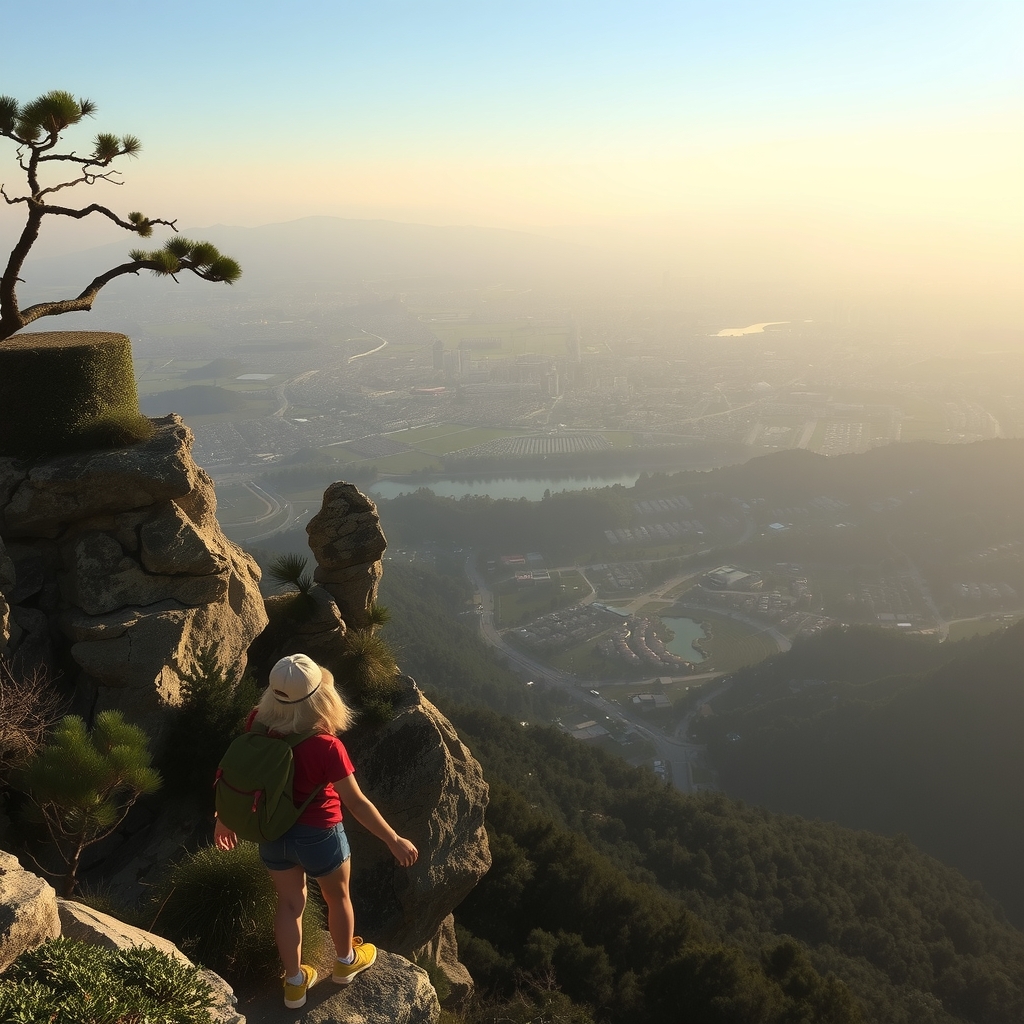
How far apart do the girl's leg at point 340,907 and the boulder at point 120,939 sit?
2.27ft

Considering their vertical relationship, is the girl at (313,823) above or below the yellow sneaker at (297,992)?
above

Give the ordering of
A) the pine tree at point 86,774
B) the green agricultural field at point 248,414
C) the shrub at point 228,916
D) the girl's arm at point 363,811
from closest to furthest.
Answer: the girl's arm at point 363,811 < the shrub at point 228,916 < the pine tree at point 86,774 < the green agricultural field at point 248,414

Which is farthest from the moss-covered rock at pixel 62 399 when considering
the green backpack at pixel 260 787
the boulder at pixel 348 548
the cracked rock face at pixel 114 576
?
the green backpack at pixel 260 787

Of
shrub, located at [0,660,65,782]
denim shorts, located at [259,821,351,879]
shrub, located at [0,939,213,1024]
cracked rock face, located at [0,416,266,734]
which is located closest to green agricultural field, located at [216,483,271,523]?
cracked rock face, located at [0,416,266,734]

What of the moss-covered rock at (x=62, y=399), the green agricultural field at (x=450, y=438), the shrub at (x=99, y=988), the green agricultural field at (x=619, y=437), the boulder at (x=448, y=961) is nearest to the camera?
the shrub at (x=99, y=988)

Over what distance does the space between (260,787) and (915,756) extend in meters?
44.7

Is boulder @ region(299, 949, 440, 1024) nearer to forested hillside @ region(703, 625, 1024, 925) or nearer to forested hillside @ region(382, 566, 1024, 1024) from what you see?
forested hillside @ region(382, 566, 1024, 1024)

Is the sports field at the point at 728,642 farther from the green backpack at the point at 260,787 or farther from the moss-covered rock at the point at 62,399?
the green backpack at the point at 260,787

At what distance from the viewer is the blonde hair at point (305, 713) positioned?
15.0 feet

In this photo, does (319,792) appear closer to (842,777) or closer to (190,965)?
(190,965)

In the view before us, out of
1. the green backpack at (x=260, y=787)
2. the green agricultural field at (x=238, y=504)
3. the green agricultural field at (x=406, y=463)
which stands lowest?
the green agricultural field at (x=406, y=463)

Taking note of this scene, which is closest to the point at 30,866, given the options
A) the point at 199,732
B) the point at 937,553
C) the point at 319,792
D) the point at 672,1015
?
the point at 199,732

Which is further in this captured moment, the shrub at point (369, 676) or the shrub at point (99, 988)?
the shrub at point (369, 676)

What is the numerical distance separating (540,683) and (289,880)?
184 ft
